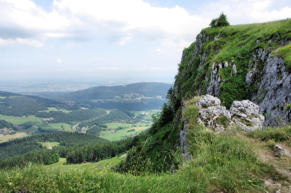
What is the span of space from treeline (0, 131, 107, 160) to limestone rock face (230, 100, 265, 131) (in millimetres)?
153354

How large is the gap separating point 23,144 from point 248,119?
204342mm

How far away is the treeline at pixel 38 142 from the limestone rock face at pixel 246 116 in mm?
153354

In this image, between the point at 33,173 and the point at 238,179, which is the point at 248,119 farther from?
the point at 33,173

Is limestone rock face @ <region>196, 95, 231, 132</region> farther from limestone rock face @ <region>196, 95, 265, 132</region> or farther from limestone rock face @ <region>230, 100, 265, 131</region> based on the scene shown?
limestone rock face @ <region>230, 100, 265, 131</region>

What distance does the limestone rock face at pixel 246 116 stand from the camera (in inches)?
313

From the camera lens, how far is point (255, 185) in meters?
3.27

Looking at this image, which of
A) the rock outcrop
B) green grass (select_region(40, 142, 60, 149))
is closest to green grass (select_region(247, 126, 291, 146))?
the rock outcrop

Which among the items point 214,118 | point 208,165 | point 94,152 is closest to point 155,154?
point 214,118

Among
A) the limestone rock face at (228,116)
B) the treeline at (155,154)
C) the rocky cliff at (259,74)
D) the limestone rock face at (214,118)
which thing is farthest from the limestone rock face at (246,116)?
the treeline at (155,154)

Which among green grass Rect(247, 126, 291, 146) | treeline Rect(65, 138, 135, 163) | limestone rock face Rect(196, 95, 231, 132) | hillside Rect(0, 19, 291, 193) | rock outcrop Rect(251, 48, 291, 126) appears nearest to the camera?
hillside Rect(0, 19, 291, 193)

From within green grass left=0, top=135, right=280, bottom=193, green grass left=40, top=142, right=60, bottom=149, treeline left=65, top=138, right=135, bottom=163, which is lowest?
green grass left=40, top=142, right=60, bottom=149

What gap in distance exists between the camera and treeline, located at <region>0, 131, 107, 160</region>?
14851cm

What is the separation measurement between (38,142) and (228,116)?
656 feet

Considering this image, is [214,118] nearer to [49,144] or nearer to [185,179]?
[185,179]
